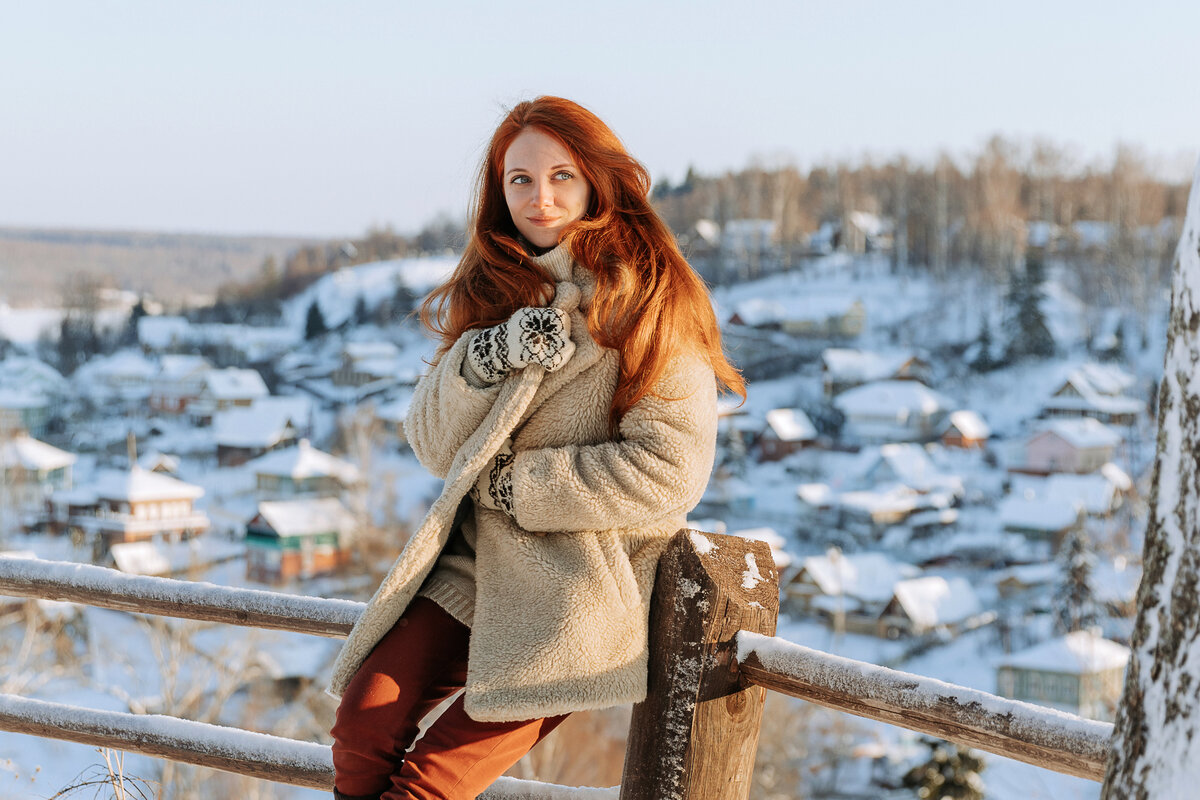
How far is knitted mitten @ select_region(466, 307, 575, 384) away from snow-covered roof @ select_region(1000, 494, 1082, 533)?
101 feet

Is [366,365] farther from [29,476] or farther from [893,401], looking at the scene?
[893,401]

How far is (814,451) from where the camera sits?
39.0m

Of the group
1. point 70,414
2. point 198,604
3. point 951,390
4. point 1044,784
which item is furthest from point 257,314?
point 198,604

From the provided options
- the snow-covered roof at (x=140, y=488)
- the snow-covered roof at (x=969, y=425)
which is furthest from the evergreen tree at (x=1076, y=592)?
the snow-covered roof at (x=140, y=488)

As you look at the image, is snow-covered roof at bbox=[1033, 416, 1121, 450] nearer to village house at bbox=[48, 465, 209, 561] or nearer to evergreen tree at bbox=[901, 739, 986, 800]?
village house at bbox=[48, 465, 209, 561]

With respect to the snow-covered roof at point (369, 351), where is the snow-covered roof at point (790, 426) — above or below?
below

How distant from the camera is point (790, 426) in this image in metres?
39.0

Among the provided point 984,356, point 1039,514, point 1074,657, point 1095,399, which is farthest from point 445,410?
point 984,356

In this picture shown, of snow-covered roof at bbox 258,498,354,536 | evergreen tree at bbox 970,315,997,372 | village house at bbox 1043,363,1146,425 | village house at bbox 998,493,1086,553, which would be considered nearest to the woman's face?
snow-covered roof at bbox 258,498,354,536

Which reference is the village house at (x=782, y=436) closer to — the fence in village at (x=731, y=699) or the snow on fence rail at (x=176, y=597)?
the snow on fence rail at (x=176, y=597)

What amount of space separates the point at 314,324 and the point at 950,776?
1823 inches

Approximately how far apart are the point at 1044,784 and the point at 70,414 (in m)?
36.4

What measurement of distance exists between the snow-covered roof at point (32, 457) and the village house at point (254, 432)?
6236mm

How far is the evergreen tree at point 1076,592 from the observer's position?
2223cm
